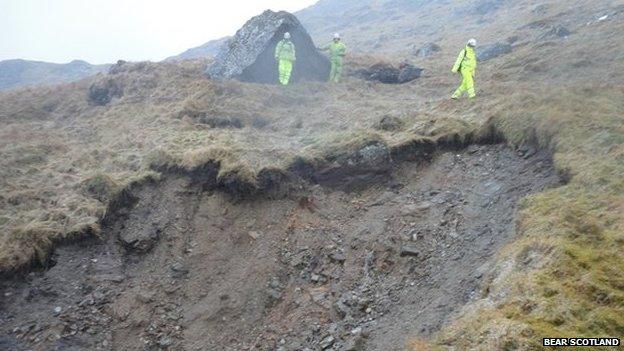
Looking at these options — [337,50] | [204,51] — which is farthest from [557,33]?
[204,51]

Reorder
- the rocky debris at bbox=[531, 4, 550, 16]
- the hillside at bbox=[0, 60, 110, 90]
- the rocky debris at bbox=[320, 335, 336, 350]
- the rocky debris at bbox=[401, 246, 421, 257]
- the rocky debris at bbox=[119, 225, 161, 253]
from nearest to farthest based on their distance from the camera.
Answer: the rocky debris at bbox=[320, 335, 336, 350] < the rocky debris at bbox=[401, 246, 421, 257] < the rocky debris at bbox=[119, 225, 161, 253] < the rocky debris at bbox=[531, 4, 550, 16] < the hillside at bbox=[0, 60, 110, 90]

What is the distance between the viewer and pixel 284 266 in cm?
919

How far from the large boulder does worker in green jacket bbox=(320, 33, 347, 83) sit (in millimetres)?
557

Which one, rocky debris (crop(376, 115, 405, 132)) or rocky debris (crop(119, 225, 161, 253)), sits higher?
rocky debris (crop(376, 115, 405, 132))

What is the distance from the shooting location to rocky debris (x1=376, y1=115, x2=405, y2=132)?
40.3 ft

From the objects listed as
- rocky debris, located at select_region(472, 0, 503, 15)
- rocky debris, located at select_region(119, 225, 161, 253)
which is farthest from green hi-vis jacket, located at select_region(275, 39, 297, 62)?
rocky debris, located at select_region(472, 0, 503, 15)

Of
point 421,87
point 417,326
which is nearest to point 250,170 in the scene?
point 417,326

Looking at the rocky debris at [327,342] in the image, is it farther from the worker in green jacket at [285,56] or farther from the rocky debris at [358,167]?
the worker in green jacket at [285,56]

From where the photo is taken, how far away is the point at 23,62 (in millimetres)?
54281

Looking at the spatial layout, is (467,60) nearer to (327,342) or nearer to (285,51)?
(285,51)

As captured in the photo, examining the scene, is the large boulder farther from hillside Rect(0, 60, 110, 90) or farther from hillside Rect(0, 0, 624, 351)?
hillside Rect(0, 60, 110, 90)

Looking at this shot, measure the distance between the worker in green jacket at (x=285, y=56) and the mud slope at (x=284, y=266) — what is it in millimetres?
9233

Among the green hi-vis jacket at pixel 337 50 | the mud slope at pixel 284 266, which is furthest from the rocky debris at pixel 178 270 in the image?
the green hi-vis jacket at pixel 337 50

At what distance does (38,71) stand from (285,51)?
44.8 m
